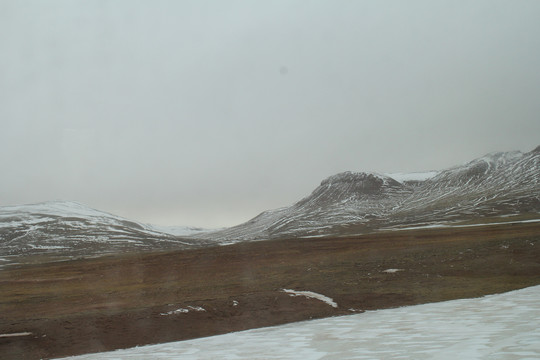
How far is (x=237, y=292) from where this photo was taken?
40.9 meters

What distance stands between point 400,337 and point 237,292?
23.5 metres

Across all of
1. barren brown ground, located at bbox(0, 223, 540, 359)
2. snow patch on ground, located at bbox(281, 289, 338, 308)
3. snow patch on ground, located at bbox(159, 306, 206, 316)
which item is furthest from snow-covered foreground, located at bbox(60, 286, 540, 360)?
snow patch on ground, located at bbox(159, 306, 206, 316)

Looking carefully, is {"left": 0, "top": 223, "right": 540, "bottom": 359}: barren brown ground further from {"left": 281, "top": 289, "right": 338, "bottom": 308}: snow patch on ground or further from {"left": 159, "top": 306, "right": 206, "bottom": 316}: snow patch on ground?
{"left": 281, "top": 289, "right": 338, "bottom": 308}: snow patch on ground

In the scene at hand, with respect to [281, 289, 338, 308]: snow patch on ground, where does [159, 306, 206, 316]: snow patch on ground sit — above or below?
above

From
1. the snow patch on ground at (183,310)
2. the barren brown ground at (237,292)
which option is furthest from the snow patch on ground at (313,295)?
the snow patch on ground at (183,310)

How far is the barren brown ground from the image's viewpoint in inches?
1112

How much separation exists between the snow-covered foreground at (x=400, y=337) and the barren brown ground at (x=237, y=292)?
128 inches

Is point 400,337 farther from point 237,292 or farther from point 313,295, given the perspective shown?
point 237,292

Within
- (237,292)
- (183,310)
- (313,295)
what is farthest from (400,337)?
(237,292)

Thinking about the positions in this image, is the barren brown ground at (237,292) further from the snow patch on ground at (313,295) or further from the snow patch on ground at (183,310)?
the snow patch on ground at (313,295)

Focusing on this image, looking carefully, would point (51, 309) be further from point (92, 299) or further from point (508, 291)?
point (508, 291)

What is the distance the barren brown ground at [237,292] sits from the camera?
92.6ft

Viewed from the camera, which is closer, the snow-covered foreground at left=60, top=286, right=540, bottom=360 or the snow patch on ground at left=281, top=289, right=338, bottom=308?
the snow-covered foreground at left=60, top=286, right=540, bottom=360

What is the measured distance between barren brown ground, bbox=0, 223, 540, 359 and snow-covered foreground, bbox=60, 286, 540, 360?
326cm
